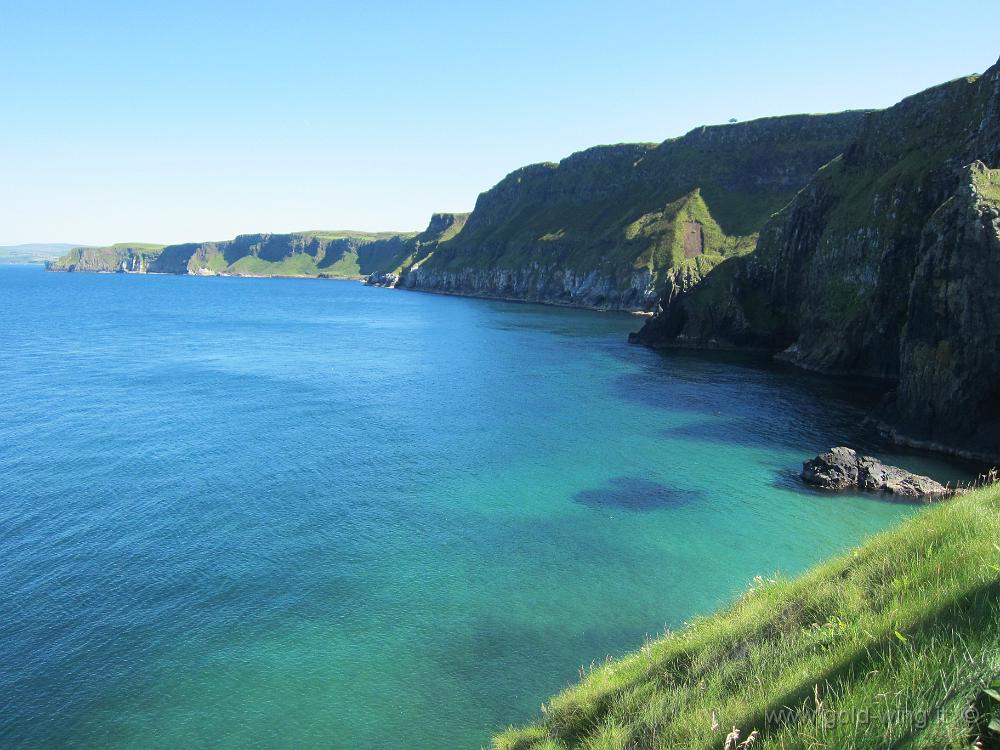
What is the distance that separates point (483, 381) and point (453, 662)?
58.1 metres

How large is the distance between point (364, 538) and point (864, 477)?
33451 mm

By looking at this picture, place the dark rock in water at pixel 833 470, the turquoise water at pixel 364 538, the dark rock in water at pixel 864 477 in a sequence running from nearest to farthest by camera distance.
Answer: the turquoise water at pixel 364 538 < the dark rock in water at pixel 864 477 < the dark rock in water at pixel 833 470

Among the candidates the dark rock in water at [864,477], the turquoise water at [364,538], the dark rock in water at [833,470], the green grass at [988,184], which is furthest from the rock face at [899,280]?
the dark rock in water at [833,470]

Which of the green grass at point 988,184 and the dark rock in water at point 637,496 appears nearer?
the dark rock in water at point 637,496

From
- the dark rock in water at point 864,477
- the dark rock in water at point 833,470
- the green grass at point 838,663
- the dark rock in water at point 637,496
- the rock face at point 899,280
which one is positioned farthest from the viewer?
the rock face at point 899,280

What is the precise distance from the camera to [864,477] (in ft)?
140

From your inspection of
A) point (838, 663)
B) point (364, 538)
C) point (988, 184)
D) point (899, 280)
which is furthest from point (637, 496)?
point (899, 280)

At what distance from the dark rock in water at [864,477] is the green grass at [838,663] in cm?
2638

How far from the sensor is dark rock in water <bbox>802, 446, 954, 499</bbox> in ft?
135

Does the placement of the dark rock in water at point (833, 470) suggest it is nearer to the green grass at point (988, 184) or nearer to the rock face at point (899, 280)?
the rock face at point (899, 280)

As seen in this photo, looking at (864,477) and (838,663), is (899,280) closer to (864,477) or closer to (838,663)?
(864,477)

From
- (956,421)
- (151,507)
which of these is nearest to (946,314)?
(956,421)

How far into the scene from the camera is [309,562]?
31.6 metres

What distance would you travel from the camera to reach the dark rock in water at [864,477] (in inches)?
1617
